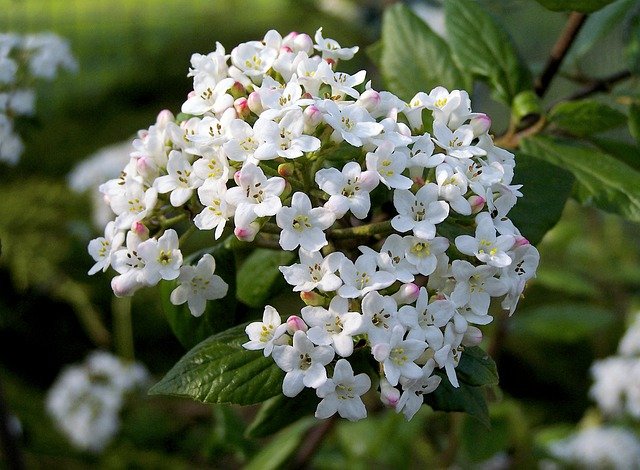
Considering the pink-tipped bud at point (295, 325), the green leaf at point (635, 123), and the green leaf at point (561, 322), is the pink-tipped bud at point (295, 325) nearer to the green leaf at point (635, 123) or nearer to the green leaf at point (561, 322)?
the green leaf at point (635, 123)

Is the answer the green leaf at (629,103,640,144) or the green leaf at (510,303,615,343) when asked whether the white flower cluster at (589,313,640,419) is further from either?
the green leaf at (629,103,640,144)

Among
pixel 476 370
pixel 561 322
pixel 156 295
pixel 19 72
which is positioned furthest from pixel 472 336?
pixel 156 295

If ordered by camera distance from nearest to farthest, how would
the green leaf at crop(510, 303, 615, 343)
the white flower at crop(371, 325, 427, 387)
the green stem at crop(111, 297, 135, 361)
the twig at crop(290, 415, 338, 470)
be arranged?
the white flower at crop(371, 325, 427, 387)
the twig at crop(290, 415, 338, 470)
the green leaf at crop(510, 303, 615, 343)
the green stem at crop(111, 297, 135, 361)

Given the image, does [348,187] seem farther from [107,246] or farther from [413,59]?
[413,59]

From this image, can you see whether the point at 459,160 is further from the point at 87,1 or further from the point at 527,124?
the point at 87,1

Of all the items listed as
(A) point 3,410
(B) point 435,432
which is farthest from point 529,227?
(B) point 435,432

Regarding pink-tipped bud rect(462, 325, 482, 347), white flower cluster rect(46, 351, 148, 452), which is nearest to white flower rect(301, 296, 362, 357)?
pink-tipped bud rect(462, 325, 482, 347)

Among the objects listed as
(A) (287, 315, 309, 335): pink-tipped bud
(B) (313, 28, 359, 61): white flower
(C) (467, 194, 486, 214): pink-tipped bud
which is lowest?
(A) (287, 315, 309, 335): pink-tipped bud
